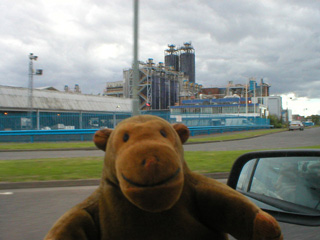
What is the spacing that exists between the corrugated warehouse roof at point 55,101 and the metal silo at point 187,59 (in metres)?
46.9

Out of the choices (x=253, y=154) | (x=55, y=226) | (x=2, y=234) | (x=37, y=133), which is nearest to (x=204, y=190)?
(x=55, y=226)

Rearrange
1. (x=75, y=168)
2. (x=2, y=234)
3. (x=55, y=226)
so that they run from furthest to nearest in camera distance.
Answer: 1. (x=75, y=168)
2. (x=2, y=234)
3. (x=55, y=226)

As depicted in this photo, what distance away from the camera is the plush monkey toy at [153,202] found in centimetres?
148

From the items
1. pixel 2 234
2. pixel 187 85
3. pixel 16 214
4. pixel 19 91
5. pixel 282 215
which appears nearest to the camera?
pixel 282 215

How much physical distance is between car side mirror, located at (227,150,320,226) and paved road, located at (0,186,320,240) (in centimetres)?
15

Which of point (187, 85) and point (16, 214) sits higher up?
point (187, 85)

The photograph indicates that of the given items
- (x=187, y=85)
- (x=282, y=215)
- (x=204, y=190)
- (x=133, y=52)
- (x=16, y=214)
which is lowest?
(x=16, y=214)

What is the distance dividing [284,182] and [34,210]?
15.1ft

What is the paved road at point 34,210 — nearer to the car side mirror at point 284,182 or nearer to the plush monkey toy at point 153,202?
the car side mirror at point 284,182

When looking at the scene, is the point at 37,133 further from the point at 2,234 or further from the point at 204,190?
the point at 204,190

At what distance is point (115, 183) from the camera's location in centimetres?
171

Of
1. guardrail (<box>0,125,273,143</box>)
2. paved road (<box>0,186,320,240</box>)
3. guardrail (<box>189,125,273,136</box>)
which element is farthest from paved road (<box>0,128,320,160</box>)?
paved road (<box>0,186,320,240</box>)

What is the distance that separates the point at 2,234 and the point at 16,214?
1002mm

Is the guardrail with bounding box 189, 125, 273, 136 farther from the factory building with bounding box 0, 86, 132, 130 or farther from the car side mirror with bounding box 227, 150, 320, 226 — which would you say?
the car side mirror with bounding box 227, 150, 320, 226
